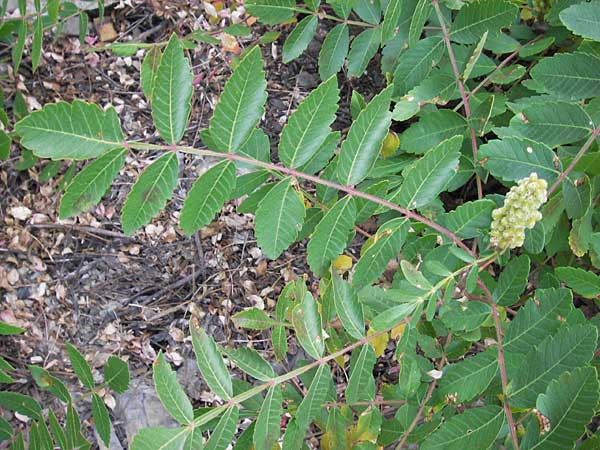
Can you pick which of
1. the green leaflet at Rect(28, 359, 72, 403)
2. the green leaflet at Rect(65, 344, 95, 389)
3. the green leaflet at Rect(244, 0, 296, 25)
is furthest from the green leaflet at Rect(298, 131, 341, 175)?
the green leaflet at Rect(28, 359, 72, 403)

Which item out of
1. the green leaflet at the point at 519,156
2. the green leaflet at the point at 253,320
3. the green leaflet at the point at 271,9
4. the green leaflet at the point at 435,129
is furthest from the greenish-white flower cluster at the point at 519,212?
the green leaflet at the point at 271,9

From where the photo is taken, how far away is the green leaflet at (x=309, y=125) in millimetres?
1295

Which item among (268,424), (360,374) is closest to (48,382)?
(268,424)

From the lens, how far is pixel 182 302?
8.35 ft

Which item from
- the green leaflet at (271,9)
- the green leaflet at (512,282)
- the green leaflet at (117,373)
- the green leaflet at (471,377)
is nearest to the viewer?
the green leaflet at (471,377)

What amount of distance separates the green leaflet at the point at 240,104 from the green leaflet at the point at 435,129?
0.78 meters

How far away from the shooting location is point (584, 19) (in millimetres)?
1629

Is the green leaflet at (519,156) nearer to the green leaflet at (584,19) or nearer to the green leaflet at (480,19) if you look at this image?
the green leaflet at (584,19)

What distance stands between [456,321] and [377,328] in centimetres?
30

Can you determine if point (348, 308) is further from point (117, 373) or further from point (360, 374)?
point (117, 373)

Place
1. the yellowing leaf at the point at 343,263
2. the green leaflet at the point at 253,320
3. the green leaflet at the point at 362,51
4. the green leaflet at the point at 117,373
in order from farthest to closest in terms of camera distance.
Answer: the yellowing leaf at the point at 343,263
the green leaflet at the point at 362,51
the green leaflet at the point at 117,373
the green leaflet at the point at 253,320

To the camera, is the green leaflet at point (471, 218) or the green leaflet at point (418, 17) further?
the green leaflet at point (418, 17)

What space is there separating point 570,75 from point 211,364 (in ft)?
3.95

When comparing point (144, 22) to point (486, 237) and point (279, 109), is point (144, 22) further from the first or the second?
point (486, 237)
